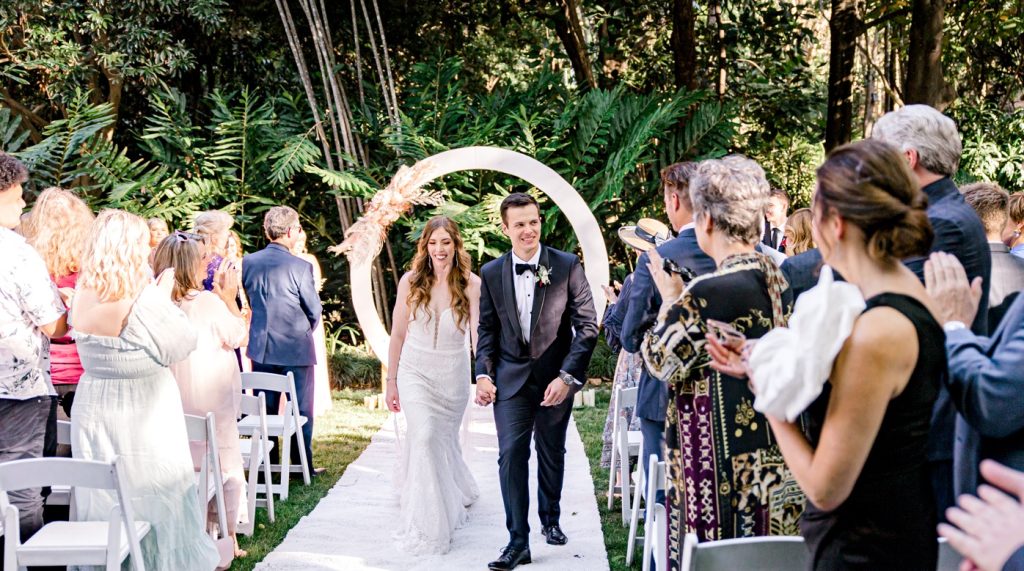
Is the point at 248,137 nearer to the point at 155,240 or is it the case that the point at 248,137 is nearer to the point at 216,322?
the point at 155,240

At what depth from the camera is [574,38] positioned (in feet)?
42.7

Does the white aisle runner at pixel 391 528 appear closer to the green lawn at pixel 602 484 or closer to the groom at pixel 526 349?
the green lawn at pixel 602 484

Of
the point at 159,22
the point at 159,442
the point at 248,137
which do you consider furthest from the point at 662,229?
the point at 159,22

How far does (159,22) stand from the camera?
11523mm

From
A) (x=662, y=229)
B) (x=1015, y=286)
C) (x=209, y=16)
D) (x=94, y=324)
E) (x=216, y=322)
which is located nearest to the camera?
A: (x=1015, y=286)

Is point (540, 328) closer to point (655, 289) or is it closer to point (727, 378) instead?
point (655, 289)

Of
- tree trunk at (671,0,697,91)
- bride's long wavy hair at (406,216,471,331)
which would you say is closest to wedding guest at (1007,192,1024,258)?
bride's long wavy hair at (406,216,471,331)

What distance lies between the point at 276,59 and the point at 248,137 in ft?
5.97

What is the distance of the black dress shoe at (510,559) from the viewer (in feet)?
16.4

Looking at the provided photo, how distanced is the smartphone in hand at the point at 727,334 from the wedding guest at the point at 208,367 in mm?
3343

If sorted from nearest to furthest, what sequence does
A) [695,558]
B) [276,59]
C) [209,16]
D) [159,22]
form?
1. [695,558]
2. [209,16]
3. [159,22]
4. [276,59]

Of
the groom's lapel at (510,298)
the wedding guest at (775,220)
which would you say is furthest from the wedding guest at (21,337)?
the wedding guest at (775,220)

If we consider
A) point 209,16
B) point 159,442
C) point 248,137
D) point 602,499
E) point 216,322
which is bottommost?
point 602,499

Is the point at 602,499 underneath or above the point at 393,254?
underneath
